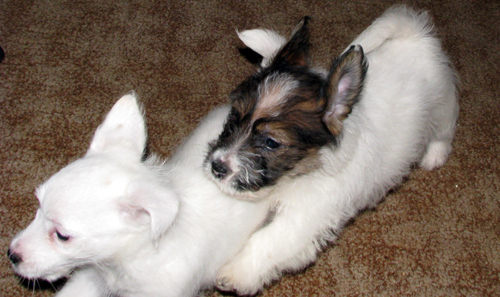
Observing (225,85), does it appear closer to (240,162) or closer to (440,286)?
(240,162)

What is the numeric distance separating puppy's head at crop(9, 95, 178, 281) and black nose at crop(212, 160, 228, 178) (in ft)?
0.82

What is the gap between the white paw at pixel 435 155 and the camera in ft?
9.62

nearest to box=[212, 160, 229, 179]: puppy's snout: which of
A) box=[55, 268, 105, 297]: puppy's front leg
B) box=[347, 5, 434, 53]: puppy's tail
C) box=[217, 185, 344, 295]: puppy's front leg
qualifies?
box=[217, 185, 344, 295]: puppy's front leg

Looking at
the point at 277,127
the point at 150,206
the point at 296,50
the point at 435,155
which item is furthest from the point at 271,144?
the point at 435,155

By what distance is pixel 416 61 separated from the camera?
2.49 m

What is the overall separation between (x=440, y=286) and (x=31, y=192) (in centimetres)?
258

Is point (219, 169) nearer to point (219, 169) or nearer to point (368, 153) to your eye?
point (219, 169)

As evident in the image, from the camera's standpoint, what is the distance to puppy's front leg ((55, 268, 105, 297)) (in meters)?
2.20

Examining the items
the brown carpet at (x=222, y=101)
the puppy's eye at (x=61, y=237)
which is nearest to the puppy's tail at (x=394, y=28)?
the brown carpet at (x=222, y=101)

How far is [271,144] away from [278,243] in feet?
1.90

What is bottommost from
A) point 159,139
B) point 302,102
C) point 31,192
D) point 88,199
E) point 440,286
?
point 31,192

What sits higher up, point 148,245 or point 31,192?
point 148,245

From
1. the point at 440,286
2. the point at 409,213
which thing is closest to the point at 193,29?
the point at 409,213

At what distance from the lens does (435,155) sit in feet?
9.66
